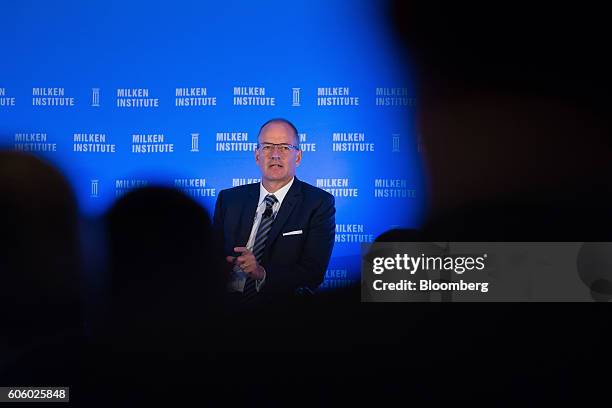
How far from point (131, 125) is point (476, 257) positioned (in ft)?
5.26

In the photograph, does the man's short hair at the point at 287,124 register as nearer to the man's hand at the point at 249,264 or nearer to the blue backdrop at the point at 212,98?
the blue backdrop at the point at 212,98

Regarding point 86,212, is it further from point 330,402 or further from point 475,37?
point 475,37

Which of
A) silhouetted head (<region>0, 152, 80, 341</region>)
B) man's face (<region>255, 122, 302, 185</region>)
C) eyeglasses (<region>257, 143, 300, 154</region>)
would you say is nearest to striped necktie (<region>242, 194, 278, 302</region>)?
man's face (<region>255, 122, 302, 185</region>)

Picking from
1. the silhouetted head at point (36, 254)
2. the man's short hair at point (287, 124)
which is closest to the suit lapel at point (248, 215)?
the man's short hair at point (287, 124)

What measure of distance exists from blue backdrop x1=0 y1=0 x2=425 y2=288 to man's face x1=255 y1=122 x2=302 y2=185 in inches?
1.6

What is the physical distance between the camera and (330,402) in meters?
2.66

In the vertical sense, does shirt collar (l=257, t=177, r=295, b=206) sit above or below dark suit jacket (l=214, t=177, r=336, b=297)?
above

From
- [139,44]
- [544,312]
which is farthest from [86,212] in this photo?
[544,312]

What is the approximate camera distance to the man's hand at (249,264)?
2.62 metres

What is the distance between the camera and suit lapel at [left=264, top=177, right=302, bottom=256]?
2.63m

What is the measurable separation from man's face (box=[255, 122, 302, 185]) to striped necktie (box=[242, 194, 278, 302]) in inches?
4.7

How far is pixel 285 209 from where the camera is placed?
265cm

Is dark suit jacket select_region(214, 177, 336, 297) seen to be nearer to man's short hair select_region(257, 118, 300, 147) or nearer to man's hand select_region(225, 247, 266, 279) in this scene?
man's hand select_region(225, 247, 266, 279)

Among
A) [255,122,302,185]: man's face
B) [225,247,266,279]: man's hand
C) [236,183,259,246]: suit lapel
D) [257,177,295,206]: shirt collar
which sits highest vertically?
[255,122,302,185]: man's face
